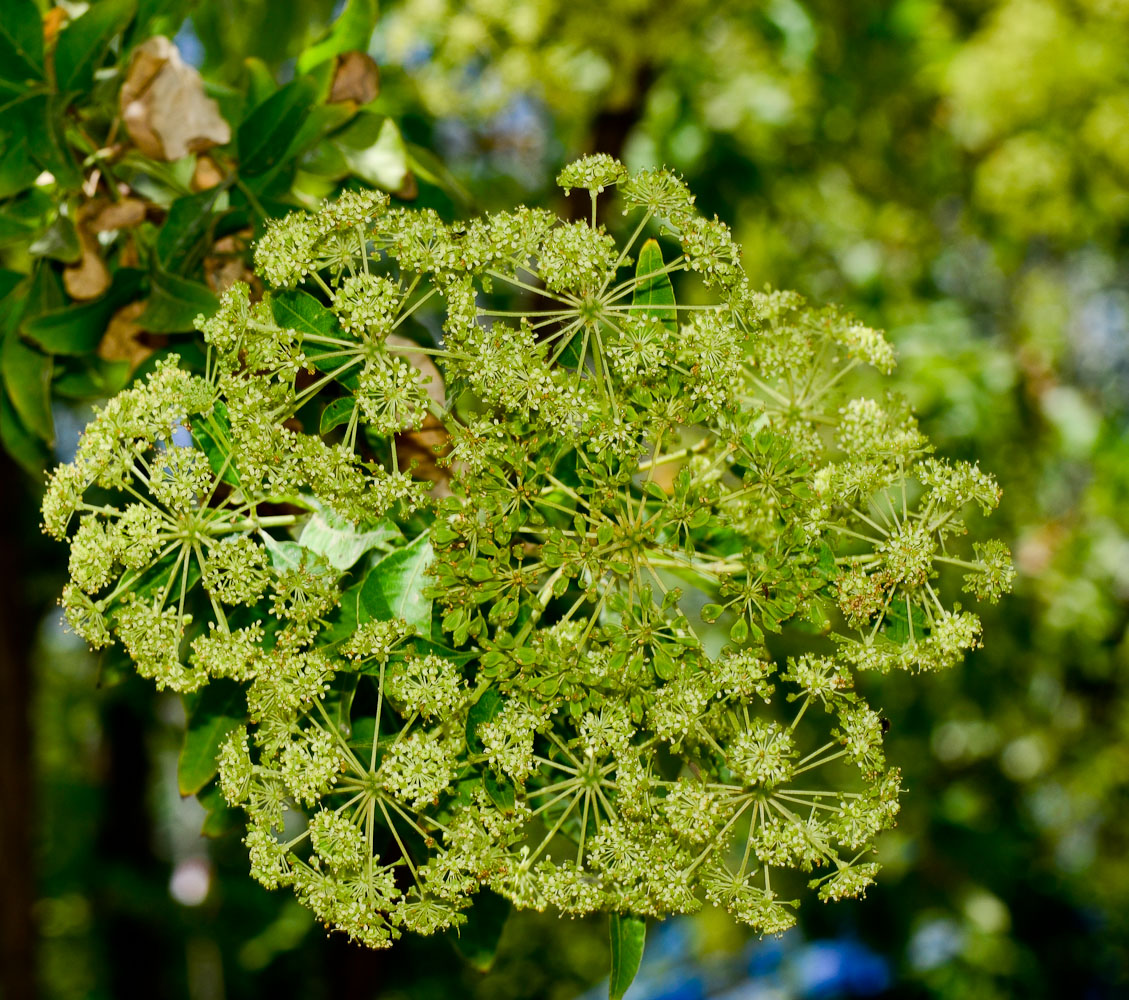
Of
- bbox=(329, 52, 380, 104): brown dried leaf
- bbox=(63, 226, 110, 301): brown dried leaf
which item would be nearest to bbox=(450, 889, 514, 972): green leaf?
bbox=(63, 226, 110, 301): brown dried leaf

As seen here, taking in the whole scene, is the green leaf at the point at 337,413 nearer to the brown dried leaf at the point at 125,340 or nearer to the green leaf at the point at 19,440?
the brown dried leaf at the point at 125,340

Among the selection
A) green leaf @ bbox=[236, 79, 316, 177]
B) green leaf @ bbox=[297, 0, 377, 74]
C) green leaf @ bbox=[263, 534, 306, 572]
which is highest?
green leaf @ bbox=[297, 0, 377, 74]

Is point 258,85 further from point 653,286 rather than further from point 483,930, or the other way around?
point 483,930

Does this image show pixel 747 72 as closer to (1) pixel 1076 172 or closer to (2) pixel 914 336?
(2) pixel 914 336

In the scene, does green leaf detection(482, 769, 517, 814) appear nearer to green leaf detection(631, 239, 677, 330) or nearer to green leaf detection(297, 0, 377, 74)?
green leaf detection(631, 239, 677, 330)

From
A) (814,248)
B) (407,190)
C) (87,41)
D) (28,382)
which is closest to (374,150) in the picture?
(407,190)

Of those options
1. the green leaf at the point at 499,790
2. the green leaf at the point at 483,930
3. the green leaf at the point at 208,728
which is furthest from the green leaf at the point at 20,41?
the green leaf at the point at 483,930
